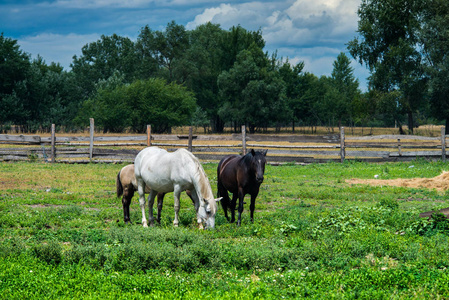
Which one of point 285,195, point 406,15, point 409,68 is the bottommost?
point 285,195

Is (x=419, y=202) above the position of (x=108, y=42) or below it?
below

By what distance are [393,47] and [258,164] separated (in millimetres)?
43365

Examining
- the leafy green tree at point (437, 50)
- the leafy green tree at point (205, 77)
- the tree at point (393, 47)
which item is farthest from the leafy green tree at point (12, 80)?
the leafy green tree at point (437, 50)

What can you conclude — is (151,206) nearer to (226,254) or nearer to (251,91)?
(226,254)

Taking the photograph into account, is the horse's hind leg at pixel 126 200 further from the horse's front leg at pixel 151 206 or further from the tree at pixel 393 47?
the tree at pixel 393 47

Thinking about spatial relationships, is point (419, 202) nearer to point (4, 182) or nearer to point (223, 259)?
point (223, 259)

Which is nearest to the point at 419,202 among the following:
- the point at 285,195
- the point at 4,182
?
the point at 285,195

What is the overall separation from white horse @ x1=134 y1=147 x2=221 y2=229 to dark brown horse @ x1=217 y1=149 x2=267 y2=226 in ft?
3.15

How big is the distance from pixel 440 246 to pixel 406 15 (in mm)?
48630

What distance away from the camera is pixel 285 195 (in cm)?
1406

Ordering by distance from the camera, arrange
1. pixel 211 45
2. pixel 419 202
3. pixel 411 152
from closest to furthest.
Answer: pixel 419 202
pixel 411 152
pixel 211 45

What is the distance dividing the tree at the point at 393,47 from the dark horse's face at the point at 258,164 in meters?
42.1

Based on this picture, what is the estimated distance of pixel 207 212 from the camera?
9.16 metres

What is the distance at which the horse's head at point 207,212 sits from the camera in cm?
910
